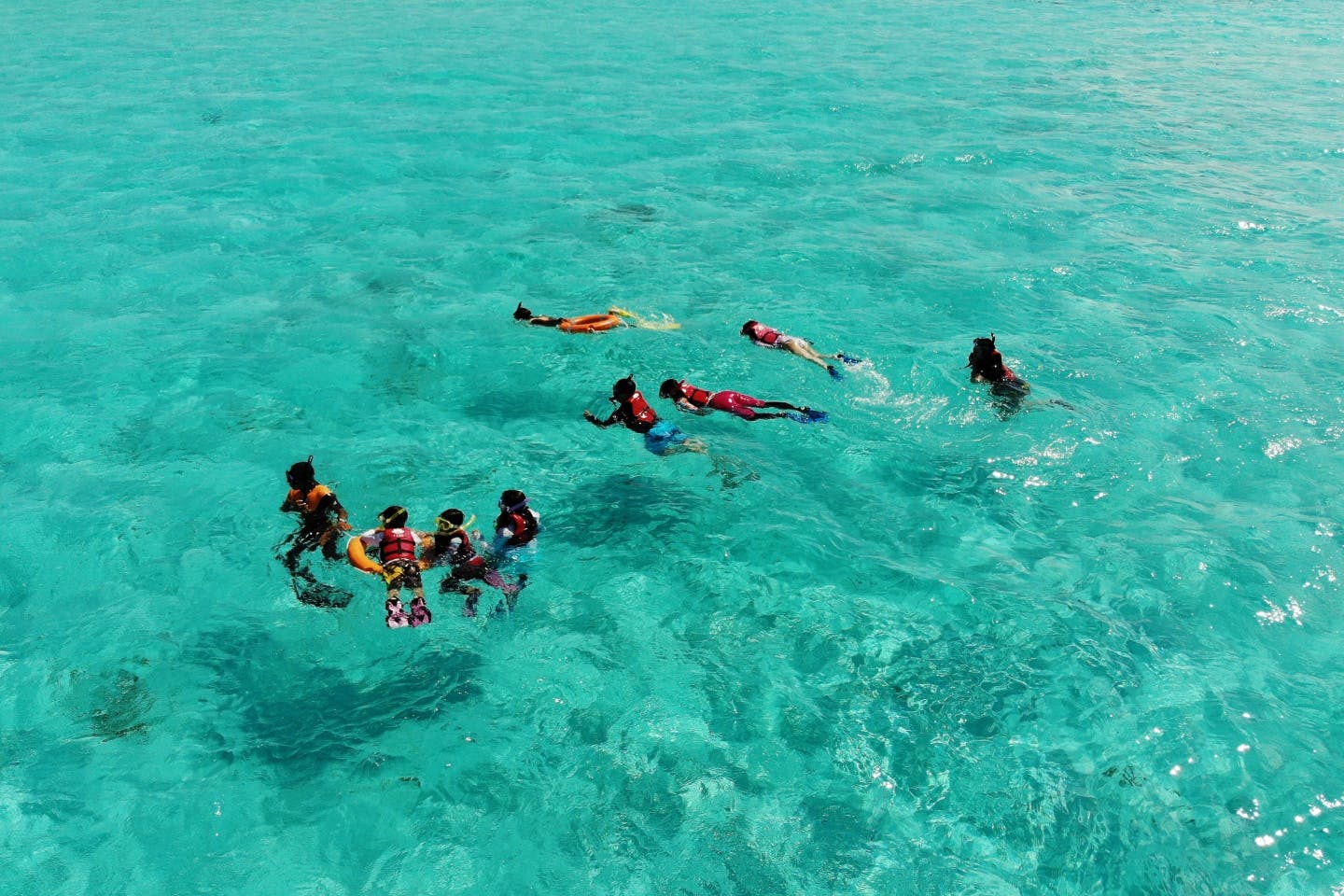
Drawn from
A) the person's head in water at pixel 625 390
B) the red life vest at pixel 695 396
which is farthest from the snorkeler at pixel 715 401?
the person's head in water at pixel 625 390

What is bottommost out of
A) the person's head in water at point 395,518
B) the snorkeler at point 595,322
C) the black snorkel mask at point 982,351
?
the snorkeler at point 595,322

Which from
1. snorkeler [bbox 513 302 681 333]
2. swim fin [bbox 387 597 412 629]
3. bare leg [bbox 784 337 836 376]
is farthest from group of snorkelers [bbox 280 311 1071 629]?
snorkeler [bbox 513 302 681 333]

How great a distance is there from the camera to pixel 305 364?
1336 cm

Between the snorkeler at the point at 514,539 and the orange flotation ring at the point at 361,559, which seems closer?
the orange flotation ring at the point at 361,559

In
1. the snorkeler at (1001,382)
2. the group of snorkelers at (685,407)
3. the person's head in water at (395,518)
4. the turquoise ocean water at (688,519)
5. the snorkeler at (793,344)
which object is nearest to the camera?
the turquoise ocean water at (688,519)

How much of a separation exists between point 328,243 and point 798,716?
14.0m

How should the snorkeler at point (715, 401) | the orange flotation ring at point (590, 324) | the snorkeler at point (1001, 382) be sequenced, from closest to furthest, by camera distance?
the snorkeler at point (715, 401) → the snorkeler at point (1001, 382) → the orange flotation ring at point (590, 324)

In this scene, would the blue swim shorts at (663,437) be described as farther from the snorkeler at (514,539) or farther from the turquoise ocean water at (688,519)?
the snorkeler at (514,539)

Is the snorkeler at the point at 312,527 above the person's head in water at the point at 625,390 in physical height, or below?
below

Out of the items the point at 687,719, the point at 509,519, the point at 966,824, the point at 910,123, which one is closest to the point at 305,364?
the point at 509,519

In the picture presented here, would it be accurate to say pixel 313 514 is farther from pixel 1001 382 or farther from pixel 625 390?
pixel 1001 382

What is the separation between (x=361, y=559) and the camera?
8742mm

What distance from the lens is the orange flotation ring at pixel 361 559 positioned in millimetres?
8648

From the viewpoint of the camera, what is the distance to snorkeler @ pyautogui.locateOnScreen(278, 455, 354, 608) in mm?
9109
